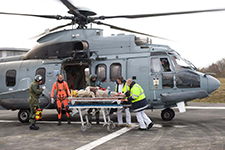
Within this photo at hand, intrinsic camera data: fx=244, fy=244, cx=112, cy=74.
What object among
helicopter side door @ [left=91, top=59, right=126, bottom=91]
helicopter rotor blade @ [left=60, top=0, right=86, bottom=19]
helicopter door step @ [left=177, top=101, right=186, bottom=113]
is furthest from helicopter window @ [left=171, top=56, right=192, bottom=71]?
helicopter rotor blade @ [left=60, top=0, right=86, bottom=19]

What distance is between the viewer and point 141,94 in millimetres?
7973

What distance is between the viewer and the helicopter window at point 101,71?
10000mm

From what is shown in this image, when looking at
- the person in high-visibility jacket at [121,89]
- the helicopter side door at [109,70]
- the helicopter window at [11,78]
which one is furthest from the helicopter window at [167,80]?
the helicopter window at [11,78]

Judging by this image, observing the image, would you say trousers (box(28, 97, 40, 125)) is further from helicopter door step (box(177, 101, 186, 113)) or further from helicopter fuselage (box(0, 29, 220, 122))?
helicopter door step (box(177, 101, 186, 113))

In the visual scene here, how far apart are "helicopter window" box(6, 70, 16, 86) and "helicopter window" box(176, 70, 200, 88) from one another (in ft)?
23.7

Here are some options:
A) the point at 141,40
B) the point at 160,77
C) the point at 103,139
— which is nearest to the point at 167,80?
the point at 160,77

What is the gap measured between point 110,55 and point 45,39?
11.2 feet

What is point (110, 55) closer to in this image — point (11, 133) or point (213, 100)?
point (11, 133)

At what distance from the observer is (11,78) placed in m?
11.2

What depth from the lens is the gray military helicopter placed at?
29.8 feet

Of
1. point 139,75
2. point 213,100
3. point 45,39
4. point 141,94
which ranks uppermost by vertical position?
point 45,39

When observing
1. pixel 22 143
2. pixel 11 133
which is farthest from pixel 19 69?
pixel 22 143

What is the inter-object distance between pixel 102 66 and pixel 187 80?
11.1ft

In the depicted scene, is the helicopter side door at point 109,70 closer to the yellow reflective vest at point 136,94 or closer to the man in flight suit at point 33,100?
the yellow reflective vest at point 136,94
